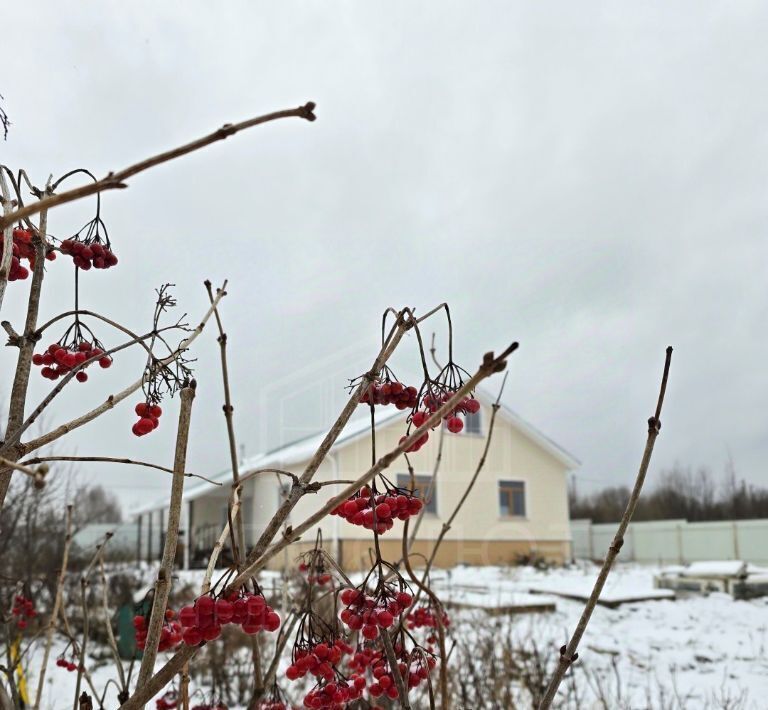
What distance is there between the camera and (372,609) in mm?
1288

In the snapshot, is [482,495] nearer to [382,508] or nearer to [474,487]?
[474,487]

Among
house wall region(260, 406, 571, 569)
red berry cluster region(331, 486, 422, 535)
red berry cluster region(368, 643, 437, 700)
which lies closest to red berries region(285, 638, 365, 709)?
red berry cluster region(368, 643, 437, 700)

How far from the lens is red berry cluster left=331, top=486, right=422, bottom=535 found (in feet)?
4.05

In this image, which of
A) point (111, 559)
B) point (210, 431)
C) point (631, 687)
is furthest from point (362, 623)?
point (111, 559)

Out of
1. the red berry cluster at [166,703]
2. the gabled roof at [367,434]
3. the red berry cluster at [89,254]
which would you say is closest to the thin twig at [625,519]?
the red berry cluster at [89,254]

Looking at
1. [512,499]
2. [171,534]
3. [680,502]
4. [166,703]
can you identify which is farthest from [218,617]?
[680,502]

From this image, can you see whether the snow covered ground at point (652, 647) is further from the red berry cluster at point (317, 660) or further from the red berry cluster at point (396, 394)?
the red berry cluster at point (396, 394)

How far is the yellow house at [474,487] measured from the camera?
57.3 ft

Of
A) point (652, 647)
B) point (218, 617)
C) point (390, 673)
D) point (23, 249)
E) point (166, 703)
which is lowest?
point (652, 647)

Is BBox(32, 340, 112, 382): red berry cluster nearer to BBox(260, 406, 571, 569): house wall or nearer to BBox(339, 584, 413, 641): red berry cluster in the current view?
BBox(339, 584, 413, 641): red berry cluster

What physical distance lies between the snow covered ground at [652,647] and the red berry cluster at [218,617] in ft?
11.3

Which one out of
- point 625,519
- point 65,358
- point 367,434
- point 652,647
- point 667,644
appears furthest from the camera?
point 367,434

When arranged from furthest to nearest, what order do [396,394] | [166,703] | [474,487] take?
[474,487] → [166,703] → [396,394]

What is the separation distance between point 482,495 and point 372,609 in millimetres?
18859
